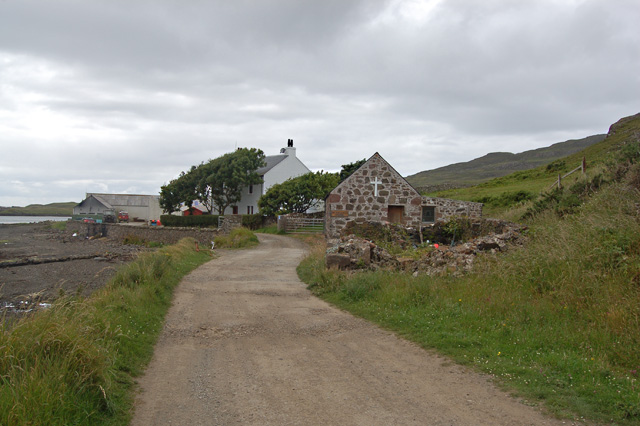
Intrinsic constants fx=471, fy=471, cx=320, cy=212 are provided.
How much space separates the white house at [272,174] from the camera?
2126 inches

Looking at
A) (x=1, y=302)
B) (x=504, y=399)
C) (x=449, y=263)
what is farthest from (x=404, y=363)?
(x=1, y=302)

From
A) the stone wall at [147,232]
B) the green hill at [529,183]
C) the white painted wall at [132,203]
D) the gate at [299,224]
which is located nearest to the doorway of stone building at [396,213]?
the green hill at [529,183]

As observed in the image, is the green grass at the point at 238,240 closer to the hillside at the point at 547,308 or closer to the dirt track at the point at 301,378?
the hillside at the point at 547,308

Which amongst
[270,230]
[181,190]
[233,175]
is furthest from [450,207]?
[181,190]

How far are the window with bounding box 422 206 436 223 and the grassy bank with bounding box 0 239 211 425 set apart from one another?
1865cm

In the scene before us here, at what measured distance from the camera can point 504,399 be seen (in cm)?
481

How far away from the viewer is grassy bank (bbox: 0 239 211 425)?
405 cm

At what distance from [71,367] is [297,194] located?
3756 centimetres

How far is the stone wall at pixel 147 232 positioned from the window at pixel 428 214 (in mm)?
14042

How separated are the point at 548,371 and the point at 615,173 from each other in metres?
11.1

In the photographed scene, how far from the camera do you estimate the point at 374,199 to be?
75.2ft

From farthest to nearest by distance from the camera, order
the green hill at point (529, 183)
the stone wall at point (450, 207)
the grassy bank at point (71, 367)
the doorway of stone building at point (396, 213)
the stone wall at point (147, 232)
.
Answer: the stone wall at point (147, 232), the green hill at point (529, 183), the stone wall at point (450, 207), the doorway of stone building at point (396, 213), the grassy bank at point (71, 367)

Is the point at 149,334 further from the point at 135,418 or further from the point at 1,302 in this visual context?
the point at 1,302

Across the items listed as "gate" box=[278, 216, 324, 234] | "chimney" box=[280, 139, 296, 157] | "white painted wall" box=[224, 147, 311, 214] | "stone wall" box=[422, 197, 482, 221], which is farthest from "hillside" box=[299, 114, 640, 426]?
"chimney" box=[280, 139, 296, 157]
